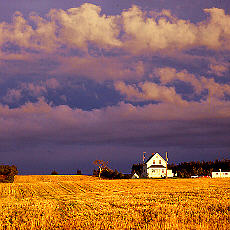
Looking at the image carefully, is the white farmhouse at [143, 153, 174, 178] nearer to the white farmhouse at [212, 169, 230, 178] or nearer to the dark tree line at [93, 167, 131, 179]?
the dark tree line at [93, 167, 131, 179]

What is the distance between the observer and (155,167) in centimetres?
10169

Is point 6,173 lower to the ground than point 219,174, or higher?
lower

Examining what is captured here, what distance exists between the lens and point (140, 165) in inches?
5049

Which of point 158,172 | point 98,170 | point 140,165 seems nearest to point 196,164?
point 140,165

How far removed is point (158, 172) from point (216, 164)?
120ft

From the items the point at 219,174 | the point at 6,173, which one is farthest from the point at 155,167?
the point at 6,173

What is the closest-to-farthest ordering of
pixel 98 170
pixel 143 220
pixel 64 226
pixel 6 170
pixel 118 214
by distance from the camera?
1. pixel 64 226
2. pixel 143 220
3. pixel 118 214
4. pixel 6 170
5. pixel 98 170

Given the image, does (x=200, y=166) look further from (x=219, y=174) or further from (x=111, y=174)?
(x=111, y=174)

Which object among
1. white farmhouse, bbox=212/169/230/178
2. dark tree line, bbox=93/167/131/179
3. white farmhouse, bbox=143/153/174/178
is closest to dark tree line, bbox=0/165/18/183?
dark tree line, bbox=93/167/131/179

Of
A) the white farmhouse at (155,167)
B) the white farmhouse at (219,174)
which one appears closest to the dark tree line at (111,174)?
the white farmhouse at (155,167)

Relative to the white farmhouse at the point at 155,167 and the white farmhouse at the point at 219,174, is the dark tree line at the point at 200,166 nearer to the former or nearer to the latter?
the white farmhouse at the point at 219,174

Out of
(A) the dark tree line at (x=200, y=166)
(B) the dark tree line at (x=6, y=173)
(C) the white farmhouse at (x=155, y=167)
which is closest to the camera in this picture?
(B) the dark tree line at (x=6, y=173)

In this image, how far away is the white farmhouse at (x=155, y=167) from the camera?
333ft

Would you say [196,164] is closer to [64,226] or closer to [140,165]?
[140,165]
